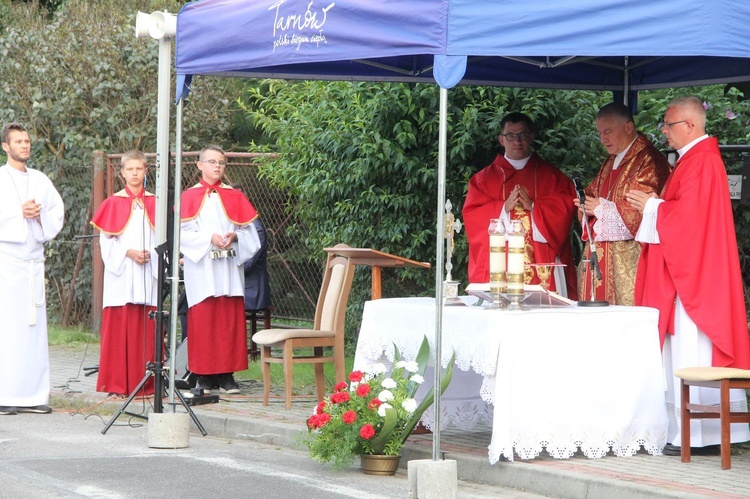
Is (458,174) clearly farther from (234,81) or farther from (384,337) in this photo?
(234,81)

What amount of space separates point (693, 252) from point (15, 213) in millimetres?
5674

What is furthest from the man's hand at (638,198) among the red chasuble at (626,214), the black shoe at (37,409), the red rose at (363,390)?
the black shoe at (37,409)

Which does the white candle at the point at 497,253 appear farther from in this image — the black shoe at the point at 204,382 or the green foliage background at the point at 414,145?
the black shoe at the point at 204,382

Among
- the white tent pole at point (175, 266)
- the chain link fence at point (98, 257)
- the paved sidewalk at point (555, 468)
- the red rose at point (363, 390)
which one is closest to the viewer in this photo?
the paved sidewalk at point (555, 468)

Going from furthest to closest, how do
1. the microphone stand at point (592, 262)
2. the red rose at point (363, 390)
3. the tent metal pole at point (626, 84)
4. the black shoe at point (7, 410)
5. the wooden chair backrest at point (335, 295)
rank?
the black shoe at point (7, 410) < the tent metal pole at point (626, 84) < the wooden chair backrest at point (335, 295) < the microphone stand at point (592, 262) < the red rose at point (363, 390)

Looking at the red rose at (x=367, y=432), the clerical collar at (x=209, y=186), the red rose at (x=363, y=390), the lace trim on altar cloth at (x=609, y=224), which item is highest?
the clerical collar at (x=209, y=186)

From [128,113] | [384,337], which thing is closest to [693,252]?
[384,337]

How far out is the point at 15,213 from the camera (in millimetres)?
10617

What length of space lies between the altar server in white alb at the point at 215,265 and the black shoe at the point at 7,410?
151cm

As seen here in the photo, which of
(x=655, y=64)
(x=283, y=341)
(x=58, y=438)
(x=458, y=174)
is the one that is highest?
(x=655, y=64)

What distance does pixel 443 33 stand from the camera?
6730 mm

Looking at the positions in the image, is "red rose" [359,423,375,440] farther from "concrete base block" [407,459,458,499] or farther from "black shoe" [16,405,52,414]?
"black shoe" [16,405,52,414]

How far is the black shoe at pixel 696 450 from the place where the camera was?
784cm

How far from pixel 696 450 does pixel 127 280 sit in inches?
212
